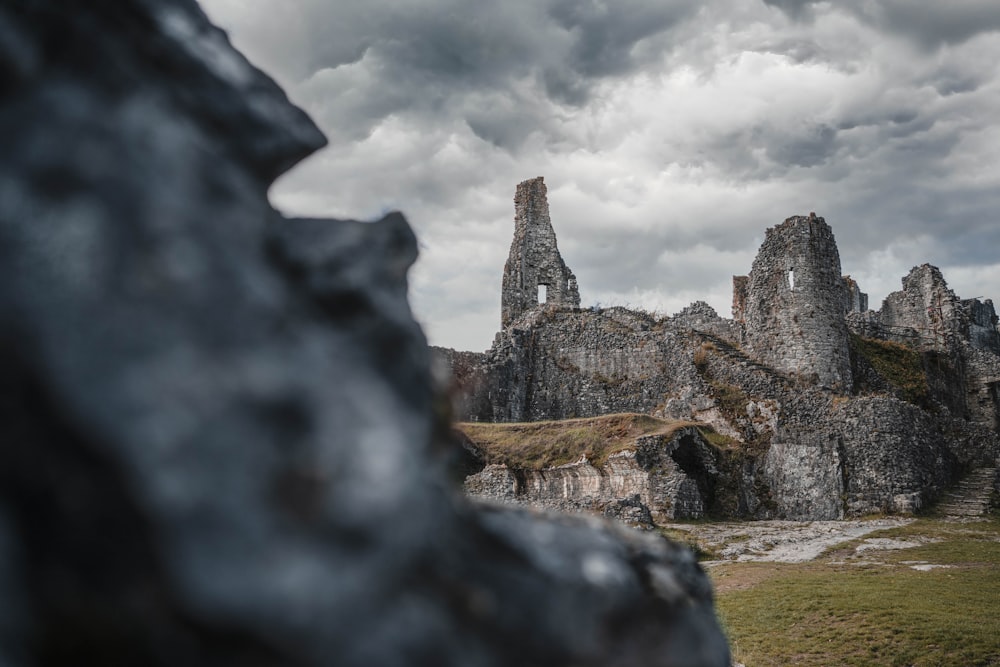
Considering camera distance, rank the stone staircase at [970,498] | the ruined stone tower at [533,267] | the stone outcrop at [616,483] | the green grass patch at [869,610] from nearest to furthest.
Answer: the green grass patch at [869,610], the stone staircase at [970,498], the stone outcrop at [616,483], the ruined stone tower at [533,267]

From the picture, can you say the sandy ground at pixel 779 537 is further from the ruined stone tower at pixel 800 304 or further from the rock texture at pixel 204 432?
the rock texture at pixel 204 432

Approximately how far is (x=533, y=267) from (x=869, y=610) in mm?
25928

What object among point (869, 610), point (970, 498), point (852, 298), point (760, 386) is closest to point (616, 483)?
point (760, 386)

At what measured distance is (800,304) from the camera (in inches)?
1000

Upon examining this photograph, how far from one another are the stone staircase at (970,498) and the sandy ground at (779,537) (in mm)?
1982

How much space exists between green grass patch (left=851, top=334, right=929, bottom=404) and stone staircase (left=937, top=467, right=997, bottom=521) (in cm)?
388

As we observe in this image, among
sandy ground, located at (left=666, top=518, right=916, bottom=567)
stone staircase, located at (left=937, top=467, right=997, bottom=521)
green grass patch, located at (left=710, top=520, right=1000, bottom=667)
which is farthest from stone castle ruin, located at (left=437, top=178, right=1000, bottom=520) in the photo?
green grass patch, located at (left=710, top=520, right=1000, bottom=667)

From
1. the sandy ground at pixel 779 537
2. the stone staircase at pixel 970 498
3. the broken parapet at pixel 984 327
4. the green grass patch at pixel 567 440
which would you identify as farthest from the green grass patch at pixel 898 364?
the broken parapet at pixel 984 327

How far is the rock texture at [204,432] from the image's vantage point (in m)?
0.83

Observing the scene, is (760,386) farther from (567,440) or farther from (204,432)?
(204,432)

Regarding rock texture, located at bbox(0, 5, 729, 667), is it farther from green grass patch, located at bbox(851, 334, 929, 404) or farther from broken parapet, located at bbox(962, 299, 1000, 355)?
broken parapet, located at bbox(962, 299, 1000, 355)

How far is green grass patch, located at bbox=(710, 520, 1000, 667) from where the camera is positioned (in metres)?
8.33

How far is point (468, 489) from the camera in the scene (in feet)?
65.6

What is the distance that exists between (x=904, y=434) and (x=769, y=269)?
27.4ft
